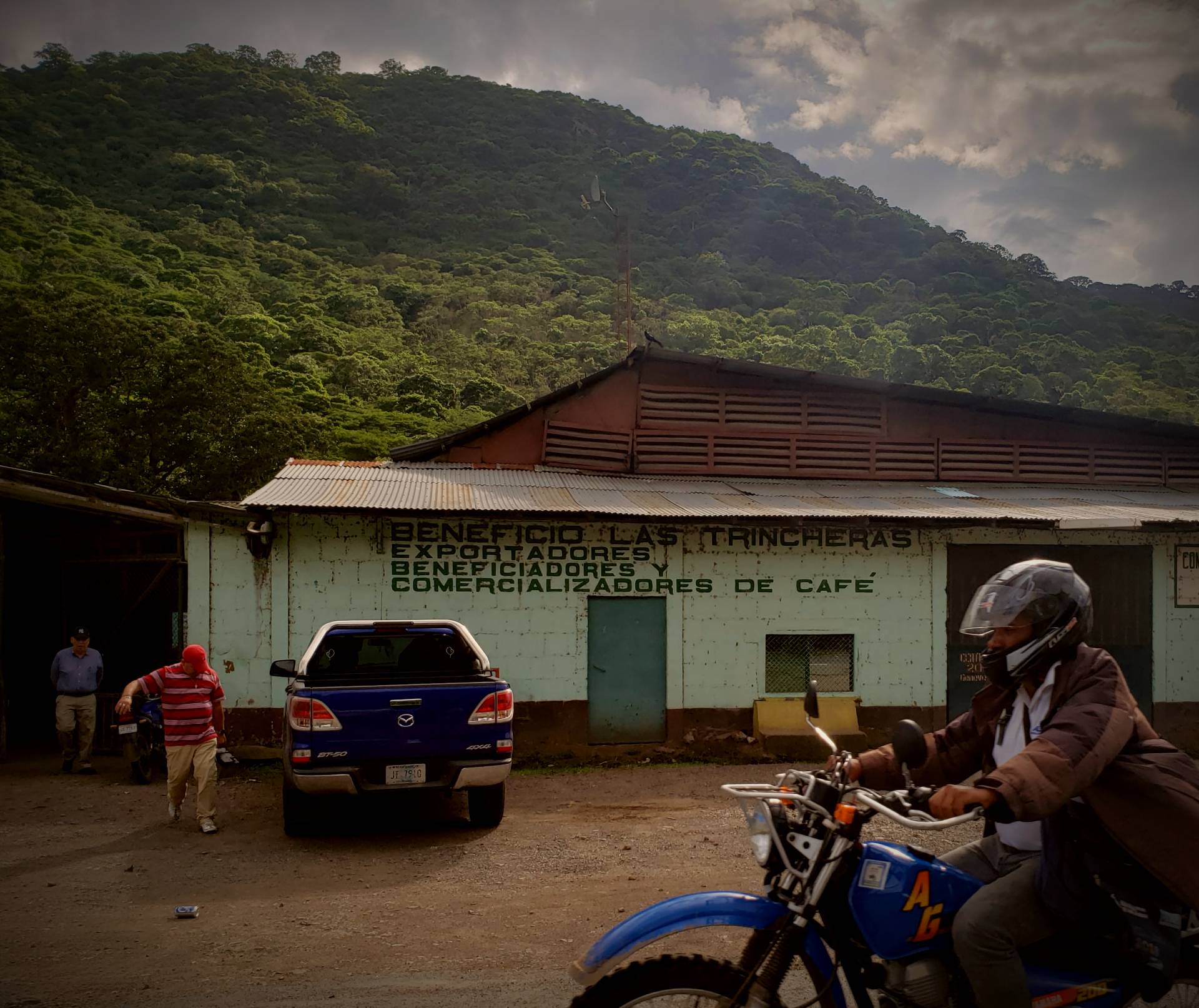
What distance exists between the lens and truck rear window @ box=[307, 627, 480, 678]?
8070 mm

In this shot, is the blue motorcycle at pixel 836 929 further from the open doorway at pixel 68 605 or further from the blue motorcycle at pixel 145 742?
the open doorway at pixel 68 605

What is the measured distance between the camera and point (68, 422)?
2312 cm

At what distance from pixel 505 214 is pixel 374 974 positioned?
77.2 m

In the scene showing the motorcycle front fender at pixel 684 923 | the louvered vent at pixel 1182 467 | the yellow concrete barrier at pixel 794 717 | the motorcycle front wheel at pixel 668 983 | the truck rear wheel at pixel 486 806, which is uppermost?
the louvered vent at pixel 1182 467

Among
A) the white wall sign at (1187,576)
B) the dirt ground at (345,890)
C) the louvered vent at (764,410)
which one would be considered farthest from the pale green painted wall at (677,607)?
the louvered vent at (764,410)

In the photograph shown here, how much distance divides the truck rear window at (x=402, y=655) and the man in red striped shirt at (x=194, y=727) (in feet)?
3.28

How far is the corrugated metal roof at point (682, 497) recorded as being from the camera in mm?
10844

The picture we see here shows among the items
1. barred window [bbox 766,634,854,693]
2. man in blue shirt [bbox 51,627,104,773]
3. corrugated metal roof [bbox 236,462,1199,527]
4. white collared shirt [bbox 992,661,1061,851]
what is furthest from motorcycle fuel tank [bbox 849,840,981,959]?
man in blue shirt [bbox 51,627,104,773]

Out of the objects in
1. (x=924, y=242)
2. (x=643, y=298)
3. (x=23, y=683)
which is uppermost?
(x=924, y=242)

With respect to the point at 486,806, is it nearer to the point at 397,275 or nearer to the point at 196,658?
the point at 196,658

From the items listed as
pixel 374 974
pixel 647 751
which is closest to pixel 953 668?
pixel 647 751

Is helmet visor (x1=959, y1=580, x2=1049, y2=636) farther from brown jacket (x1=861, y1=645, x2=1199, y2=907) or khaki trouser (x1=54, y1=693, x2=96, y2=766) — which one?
khaki trouser (x1=54, y1=693, x2=96, y2=766)

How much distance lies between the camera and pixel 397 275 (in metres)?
61.4

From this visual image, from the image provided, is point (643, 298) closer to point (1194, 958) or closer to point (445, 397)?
point (445, 397)
